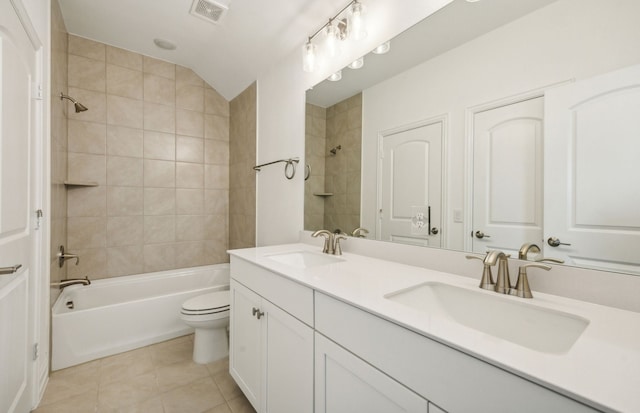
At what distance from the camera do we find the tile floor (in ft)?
4.86

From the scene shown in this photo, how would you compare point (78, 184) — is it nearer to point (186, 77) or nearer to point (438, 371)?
point (186, 77)

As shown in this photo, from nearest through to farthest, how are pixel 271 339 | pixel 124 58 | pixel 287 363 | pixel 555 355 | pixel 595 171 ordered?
pixel 555 355 < pixel 595 171 < pixel 287 363 < pixel 271 339 < pixel 124 58

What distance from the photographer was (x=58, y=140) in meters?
1.92

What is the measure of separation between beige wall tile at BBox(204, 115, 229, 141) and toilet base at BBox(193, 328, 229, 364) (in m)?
2.02

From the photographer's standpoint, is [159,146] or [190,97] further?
[190,97]

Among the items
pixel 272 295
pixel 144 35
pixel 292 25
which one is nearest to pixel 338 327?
pixel 272 295

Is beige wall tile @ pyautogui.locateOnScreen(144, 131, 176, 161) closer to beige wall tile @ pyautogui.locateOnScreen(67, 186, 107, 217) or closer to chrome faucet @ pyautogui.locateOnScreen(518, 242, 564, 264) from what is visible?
beige wall tile @ pyautogui.locateOnScreen(67, 186, 107, 217)

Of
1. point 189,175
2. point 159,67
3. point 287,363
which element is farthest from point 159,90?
point 287,363

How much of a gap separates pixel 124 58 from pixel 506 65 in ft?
10.0

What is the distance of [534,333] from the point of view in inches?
29.7

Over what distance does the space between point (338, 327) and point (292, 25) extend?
77.4 inches

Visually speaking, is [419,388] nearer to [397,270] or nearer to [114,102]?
[397,270]

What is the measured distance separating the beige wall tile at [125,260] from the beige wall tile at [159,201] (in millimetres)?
374

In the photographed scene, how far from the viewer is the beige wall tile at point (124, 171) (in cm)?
249
